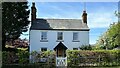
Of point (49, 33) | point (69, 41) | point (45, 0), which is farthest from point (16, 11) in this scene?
point (45, 0)

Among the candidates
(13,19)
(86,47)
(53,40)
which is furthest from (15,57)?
(86,47)

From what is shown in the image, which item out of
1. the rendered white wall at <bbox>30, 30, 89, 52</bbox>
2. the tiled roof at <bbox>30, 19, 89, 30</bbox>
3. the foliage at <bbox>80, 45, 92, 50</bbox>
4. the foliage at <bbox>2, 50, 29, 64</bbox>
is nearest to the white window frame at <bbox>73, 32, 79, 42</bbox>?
the rendered white wall at <bbox>30, 30, 89, 52</bbox>

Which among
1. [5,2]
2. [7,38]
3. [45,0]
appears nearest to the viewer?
[45,0]

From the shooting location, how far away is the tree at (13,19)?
122 ft

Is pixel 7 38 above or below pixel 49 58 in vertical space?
above

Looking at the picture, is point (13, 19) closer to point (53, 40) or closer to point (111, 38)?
point (53, 40)

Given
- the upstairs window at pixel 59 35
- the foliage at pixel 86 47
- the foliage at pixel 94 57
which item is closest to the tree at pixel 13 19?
the upstairs window at pixel 59 35

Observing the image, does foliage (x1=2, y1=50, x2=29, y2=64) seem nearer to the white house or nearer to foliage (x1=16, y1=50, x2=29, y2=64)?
foliage (x1=16, y1=50, x2=29, y2=64)

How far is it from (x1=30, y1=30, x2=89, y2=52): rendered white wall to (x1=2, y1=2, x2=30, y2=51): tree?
1.73 meters

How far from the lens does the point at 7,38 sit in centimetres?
3897

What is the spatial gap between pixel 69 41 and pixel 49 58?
911 centimetres

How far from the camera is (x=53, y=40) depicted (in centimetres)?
4025

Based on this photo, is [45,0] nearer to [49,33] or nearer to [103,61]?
[103,61]

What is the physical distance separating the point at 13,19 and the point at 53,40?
582 cm
